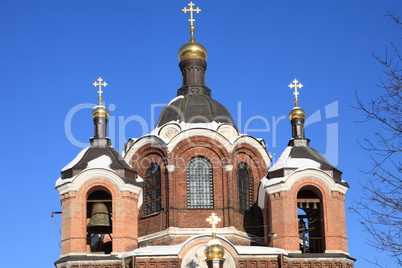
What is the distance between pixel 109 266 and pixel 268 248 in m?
4.82

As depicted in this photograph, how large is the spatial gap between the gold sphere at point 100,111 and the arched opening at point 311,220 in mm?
7083

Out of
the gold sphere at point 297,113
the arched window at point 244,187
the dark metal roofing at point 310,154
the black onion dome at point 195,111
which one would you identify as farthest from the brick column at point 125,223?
the gold sphere at point 297,113

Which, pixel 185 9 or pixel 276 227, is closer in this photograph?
pixel 276 227

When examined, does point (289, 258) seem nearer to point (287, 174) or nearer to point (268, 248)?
point (268, 248)

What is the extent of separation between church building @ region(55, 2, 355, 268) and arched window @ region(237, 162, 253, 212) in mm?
37

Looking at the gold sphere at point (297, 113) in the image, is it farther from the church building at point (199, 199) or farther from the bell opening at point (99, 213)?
the bell opening at point (99, 213)

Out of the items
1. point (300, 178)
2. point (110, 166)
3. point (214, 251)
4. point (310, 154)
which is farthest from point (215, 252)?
point (310, 154)

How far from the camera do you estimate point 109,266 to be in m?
25.1

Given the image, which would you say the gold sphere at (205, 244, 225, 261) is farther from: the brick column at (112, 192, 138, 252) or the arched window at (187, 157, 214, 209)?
the arched window at (187, 157, 214, 209)

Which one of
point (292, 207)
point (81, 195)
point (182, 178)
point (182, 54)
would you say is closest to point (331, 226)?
point (292, 207)

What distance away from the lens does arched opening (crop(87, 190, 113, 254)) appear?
26234 mm

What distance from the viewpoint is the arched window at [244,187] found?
94.5ft

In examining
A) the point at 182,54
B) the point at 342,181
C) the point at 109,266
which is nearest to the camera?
the point at 109,266

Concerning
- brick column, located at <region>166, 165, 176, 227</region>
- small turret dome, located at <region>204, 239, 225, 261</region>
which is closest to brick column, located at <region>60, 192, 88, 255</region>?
brick column, located at <region>166, 165, 176, 227</region>
